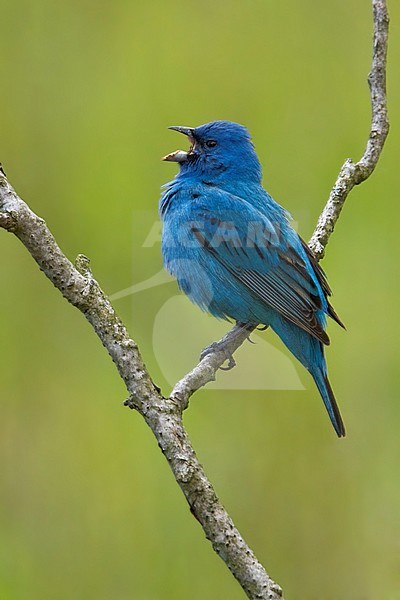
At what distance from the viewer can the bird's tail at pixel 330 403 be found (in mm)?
3279

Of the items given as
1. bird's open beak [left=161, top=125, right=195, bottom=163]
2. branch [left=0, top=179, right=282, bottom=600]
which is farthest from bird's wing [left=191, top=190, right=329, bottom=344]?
branch [left=0, top=179, right=282, bottom=600]

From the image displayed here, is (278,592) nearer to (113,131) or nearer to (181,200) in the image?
(181,200)

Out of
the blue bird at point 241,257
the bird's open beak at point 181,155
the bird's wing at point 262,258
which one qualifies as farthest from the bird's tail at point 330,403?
the bird's open beak at point 181,155

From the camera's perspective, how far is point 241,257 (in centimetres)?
355

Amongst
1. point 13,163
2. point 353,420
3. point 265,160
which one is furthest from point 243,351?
point 13,163

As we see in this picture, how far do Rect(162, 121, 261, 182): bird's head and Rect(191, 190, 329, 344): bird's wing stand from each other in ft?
0.65

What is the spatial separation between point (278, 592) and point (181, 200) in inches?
76.0

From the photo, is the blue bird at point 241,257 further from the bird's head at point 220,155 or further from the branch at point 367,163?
the branch at point 367,163

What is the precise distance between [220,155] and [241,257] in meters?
0.50

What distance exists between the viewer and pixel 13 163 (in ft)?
15.4

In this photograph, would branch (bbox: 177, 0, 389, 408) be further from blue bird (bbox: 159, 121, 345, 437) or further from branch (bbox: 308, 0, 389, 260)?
blue bird (bbox: 159, 121, 345, 437)

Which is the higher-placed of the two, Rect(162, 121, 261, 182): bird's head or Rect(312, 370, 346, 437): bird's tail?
Rect(162, 121, 261, 182): bird's head

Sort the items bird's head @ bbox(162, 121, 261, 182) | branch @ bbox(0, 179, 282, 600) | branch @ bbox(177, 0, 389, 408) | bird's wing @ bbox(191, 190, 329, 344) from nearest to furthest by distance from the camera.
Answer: branch @ bbox(0, 179, 282, 600) → branch @ bbox(177, 0, 389, 408) → bird's wing @ bbox(191, 190, 329, 344) → bird's head @ bbox(162, 121, 261, 182)

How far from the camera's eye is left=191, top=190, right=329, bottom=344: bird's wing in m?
3.42
